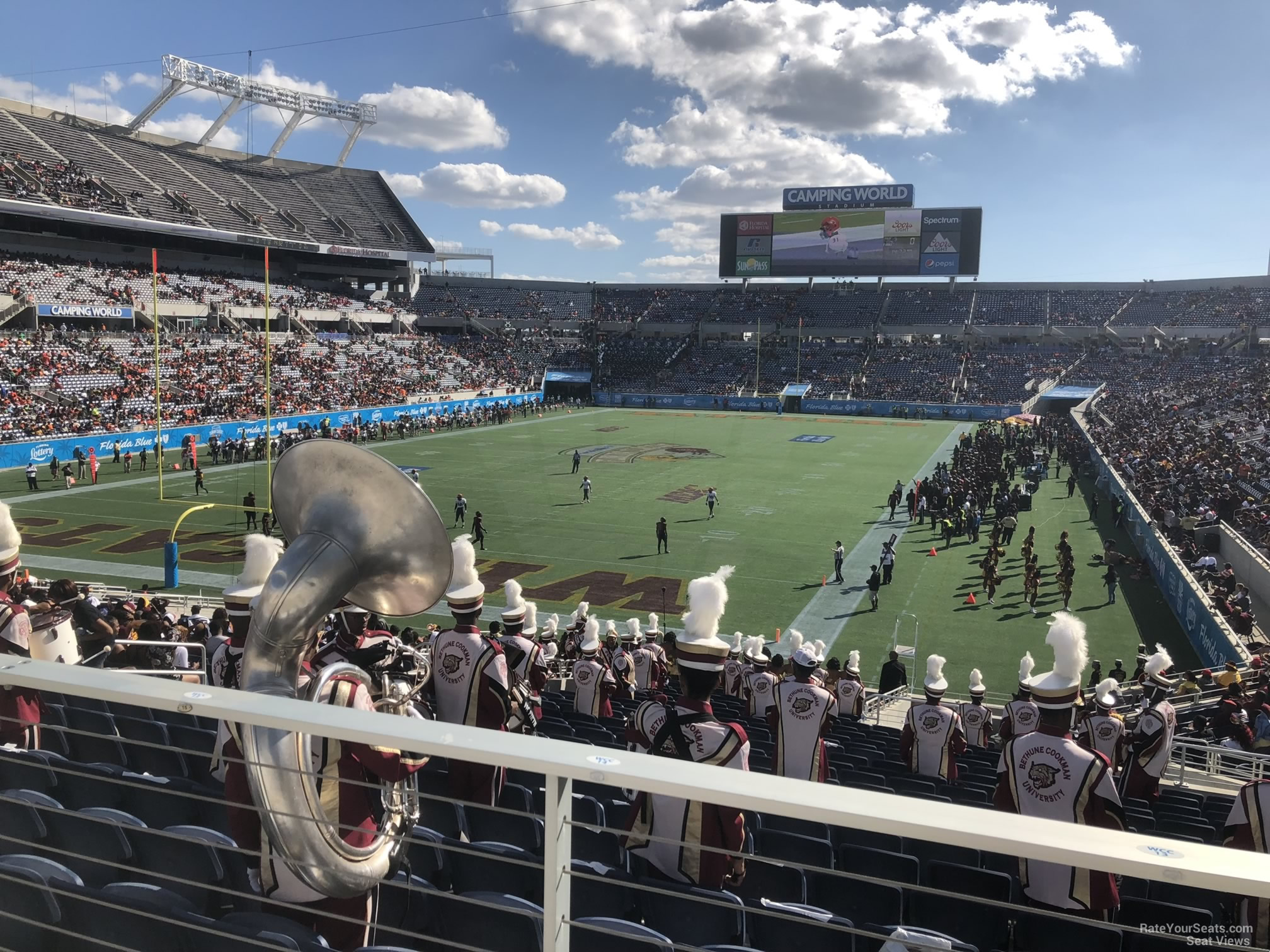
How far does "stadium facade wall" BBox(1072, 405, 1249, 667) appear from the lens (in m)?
13.5

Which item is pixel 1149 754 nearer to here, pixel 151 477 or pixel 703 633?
pixel 703 633

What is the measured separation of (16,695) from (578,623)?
840 cm

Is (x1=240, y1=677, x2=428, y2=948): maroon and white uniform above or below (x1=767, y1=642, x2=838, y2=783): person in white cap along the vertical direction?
above

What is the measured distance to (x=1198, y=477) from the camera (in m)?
24.6

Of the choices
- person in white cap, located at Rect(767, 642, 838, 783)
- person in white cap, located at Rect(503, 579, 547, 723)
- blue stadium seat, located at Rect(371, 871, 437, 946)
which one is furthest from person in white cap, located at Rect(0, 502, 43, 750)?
person in white cap, located at Rect(767, 642, 838, 783)

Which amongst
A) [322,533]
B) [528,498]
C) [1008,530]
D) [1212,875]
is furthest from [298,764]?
[528,498]

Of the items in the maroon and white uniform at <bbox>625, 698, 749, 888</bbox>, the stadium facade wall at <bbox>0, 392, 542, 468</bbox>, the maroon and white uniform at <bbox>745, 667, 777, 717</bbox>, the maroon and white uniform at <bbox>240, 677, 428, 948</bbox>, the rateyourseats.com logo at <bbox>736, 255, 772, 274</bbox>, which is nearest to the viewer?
the maroon and white uniform at <bbox>240, 677, 428, 948</bbox>

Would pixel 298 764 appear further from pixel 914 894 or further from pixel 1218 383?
pixel 1218 383

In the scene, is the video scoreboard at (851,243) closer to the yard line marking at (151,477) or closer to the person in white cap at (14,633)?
the yard line marking at (151,477)

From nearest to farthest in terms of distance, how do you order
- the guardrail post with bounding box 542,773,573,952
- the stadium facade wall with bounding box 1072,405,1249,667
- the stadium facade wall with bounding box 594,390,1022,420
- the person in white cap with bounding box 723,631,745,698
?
1. the guardrail post with bounding box 542,773,573,952
2. the person in white cap with bounding box 723,631,745,698
3. the stadium facade wall with bounding box 1072,405,1249,667
4. the stadium facade wall with bounding box 594,390,1022,420

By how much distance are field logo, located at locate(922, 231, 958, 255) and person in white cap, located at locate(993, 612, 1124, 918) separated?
221ft

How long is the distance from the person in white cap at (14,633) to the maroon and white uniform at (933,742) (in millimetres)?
6135

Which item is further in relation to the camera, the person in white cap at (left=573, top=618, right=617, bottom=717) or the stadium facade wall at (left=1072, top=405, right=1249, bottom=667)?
the stadium facade wall at (left=1072, top=405, right=1249, bottom=667)

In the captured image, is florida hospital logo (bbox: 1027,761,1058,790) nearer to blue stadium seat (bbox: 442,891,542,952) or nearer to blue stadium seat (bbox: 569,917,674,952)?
blue stadium seat (bbox: 569,917,674,952)
